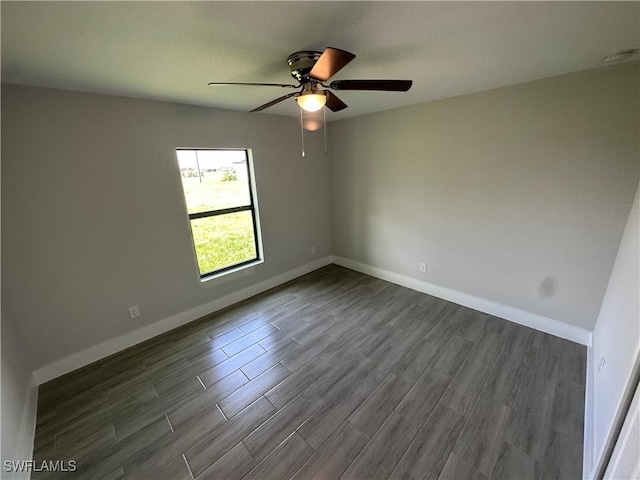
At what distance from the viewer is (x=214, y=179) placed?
9.63ft

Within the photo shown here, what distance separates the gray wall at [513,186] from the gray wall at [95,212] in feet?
6.24

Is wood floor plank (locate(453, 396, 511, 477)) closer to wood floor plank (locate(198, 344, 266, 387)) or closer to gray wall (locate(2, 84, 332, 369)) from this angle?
wood floor plank (locate(198, 344, 266, 387))

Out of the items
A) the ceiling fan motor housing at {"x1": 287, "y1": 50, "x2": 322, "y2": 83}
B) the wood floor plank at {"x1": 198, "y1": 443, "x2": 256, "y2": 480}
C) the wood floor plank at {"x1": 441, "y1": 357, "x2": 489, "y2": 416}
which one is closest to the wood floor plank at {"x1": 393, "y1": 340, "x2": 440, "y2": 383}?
the wood floor plank at {"x1": 441, "y1": 357, "x2": 489, "y2": 416}

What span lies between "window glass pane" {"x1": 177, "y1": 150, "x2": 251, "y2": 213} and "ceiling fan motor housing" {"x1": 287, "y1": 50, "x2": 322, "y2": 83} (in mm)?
1682

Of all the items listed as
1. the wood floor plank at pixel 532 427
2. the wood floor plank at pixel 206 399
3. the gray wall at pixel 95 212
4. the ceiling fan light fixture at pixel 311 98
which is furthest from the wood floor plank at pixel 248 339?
the ceiling fan light fixture at pixel 311 98

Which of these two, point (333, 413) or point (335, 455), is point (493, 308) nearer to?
point (333, 413)

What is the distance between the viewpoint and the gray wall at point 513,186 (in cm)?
198

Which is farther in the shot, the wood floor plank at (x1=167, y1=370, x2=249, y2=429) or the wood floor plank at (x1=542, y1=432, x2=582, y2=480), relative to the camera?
the wood floor plank at (x1=167, y1=370, x2=249, y2=429)

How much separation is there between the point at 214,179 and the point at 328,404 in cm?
255

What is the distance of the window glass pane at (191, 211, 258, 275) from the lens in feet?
9.63

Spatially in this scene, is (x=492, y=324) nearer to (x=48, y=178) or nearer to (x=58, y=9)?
(x=58, y=9)

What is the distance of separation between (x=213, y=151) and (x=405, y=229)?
2565 mm

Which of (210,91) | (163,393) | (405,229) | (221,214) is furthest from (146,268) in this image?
(405,229)

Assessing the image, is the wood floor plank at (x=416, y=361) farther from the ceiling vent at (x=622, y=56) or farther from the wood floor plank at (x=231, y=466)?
the ceiling vent at (x=622, y=56)
